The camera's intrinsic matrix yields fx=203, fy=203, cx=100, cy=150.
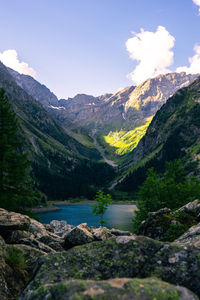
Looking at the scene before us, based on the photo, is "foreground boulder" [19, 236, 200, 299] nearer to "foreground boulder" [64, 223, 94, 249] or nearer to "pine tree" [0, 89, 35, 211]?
"foreground boulder" [64, 223, 94, 249]

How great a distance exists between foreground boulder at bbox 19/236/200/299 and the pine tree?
21.8 m

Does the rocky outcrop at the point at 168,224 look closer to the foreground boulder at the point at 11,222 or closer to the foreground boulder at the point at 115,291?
the foreground boulder at the point at 11,222

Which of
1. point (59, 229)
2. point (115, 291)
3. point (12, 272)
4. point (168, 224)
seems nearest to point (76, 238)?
point (12, 272)

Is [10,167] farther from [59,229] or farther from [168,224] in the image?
[59,229]

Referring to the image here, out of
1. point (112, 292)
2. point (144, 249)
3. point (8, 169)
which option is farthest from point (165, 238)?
point (8, 169)

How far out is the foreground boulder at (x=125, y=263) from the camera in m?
6.41

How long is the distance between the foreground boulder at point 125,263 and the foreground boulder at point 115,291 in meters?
1.21

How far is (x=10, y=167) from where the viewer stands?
2783cm

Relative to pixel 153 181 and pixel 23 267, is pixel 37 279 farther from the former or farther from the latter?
pixel 153 181

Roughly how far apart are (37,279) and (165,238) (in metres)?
16.0

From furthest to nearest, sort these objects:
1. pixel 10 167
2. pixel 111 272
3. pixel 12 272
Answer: pixel 10 167 → pixel 12 272 → pixel 111 272

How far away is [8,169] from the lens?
27.5m

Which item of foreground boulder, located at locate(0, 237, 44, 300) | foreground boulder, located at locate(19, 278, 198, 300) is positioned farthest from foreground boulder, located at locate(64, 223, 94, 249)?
foreground boulder, located at locate(19, 278, 198, 300)

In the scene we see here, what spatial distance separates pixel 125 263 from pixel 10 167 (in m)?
24.5
